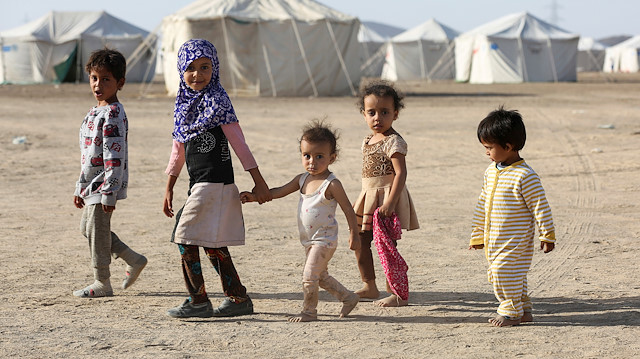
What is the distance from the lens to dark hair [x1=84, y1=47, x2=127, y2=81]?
515cm

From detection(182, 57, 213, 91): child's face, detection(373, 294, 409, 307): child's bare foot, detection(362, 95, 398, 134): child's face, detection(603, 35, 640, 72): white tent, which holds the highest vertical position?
detection(603, 35, 640, 72): white tent

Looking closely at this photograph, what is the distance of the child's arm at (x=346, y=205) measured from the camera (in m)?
4.52

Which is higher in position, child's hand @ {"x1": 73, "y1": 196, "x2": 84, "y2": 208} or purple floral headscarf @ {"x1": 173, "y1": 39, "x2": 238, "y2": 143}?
purple floral headscarf @ {"x1": 173, "y1": 39, "x2": 238, "y2": 143}

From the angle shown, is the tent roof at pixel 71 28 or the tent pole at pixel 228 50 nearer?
the tent pole at pixel 228 50

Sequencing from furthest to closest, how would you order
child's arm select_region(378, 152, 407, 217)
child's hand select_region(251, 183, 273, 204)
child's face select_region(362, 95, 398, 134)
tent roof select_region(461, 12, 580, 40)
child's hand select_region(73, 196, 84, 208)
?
1. tent roof select_region(461, 12, 580, 40)
2. child's hand select_region(73, 196, 84, 208)
3. child's face select_region(362, 95, 398, 134)
4. child's arm select_region(378, 152, 407, 217)
5. child's hand select_region(251, 183, 273, 204)

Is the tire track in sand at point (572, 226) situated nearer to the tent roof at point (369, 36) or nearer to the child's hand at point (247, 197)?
the child's hand at point (247, 197)

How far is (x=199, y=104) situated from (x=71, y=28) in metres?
36.0

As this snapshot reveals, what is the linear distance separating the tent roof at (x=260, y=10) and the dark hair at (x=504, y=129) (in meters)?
22.1

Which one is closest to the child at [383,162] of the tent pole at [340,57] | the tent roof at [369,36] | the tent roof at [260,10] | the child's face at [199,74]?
the child's face at [199,74]

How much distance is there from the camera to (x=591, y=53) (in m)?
61.9

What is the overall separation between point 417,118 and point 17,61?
24.7 m

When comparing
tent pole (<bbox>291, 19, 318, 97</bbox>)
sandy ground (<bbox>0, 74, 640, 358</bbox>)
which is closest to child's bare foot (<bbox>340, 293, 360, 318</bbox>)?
sandy ground (<bbox>0, 74, 640, 358</bbox>)

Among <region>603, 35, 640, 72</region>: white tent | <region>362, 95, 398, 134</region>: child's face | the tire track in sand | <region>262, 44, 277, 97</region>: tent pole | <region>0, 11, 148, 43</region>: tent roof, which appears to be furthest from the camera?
<region>603, 35, 640, 72</region>: white tent

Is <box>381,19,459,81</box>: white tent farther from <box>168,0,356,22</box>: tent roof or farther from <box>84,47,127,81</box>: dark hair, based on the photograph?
<box>84,47,127,81</box>: dark hair
